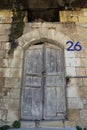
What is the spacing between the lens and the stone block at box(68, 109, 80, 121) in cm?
577

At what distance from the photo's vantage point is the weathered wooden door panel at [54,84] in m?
5.98

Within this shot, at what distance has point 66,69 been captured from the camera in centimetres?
639

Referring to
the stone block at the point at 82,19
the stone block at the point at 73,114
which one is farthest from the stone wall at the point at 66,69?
the stone block at the point at 82,19

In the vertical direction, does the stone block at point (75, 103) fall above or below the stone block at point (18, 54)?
below

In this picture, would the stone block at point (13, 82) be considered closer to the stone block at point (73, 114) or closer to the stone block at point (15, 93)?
the stone block at point (15, 93)

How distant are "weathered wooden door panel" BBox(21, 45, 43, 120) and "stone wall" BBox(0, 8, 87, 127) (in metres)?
0.17

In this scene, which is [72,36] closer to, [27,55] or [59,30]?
[59,30]

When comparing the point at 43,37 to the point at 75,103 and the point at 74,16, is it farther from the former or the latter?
the point at 75,103

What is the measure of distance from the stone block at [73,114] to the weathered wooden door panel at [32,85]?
0.67 meters

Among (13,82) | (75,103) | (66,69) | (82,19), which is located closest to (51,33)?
(82,19)

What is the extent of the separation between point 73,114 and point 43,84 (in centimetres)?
105

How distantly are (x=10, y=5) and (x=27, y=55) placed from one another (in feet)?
5.35

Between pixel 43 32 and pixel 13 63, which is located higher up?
pixel 43 32

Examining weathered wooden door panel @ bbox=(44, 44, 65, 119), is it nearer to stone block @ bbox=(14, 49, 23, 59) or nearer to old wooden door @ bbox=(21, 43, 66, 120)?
old wooden door @ bbox=(21, 43, 66, 120)
